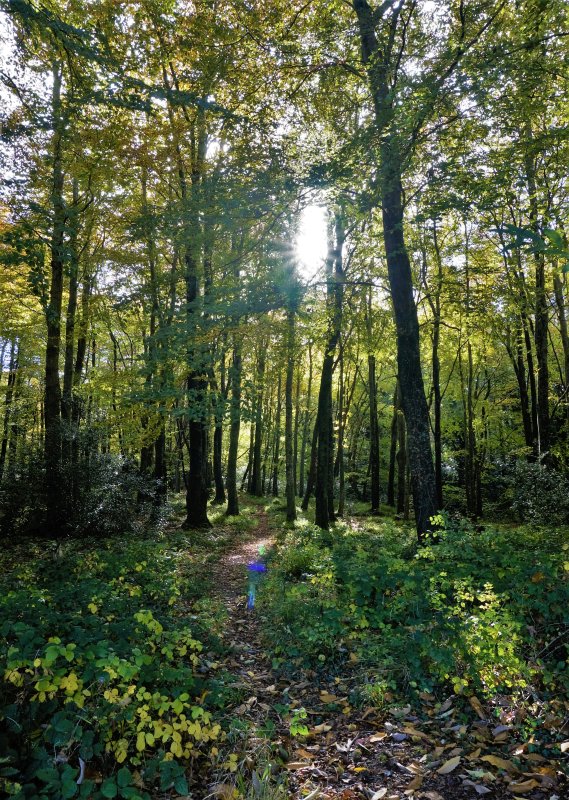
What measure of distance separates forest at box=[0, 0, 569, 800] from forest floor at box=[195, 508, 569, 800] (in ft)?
0.08

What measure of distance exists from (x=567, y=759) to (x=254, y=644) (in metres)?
3.52

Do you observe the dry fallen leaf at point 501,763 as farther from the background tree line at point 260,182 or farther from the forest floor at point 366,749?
the background tree line at point 260,182

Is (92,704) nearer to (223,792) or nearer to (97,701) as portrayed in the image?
(97,701)

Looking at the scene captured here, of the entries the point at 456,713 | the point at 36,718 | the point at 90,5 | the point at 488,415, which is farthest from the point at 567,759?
the point at 488,415

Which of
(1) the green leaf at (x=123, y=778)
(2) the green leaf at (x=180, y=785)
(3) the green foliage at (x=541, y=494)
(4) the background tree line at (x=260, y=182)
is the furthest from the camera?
(3) the green foliage at (x=541, y=494)

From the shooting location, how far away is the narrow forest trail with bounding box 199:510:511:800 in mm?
2988

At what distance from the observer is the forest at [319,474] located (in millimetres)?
3020

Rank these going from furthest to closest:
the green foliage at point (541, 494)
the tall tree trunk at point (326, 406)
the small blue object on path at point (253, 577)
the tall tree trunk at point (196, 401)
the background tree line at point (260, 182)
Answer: the tall tree trunk at point (326, 406) < the green foliage at point (541, 494) < the tall tree trunk at point (196, 401) < the small blue object on path at point (253, 577) < the background tree line at point (260, 182)

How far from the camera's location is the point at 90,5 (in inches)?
351

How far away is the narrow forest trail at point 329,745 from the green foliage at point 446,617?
11.7 inches

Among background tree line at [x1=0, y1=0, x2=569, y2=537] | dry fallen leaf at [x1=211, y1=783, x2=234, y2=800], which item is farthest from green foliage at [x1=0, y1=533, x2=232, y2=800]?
background tree line at [x1=0, y1=0, x2=569, y2=537]

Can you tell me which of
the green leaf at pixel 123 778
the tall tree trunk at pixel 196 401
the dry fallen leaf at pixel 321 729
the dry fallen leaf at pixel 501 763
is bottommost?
the dry fallen leaf at pixel 321 729

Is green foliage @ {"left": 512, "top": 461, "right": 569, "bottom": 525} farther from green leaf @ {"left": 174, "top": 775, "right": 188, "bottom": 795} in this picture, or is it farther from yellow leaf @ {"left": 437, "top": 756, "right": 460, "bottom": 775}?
green leaf @ {"left": 174, "top": 775, "right": 188, "bottom": 795}

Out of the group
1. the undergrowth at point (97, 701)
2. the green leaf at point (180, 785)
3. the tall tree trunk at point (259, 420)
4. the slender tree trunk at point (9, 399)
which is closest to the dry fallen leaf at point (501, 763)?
the undergrowth at point (97, 701)
